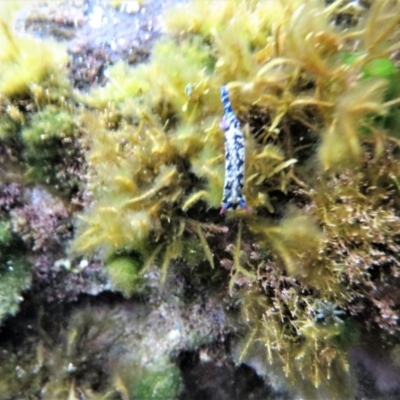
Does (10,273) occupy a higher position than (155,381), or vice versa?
(10,273)

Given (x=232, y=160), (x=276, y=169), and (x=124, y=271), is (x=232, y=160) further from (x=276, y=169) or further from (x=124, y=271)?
(x=124, y=271)

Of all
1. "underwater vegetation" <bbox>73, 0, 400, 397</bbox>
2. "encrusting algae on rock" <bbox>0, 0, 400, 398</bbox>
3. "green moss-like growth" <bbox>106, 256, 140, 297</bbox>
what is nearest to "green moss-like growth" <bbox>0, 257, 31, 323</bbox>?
"encrusting algae on rock" <bbox>0, 0, 400, 398</bbox>

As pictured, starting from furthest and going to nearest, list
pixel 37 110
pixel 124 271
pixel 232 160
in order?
pixel 37 110 < pixel 124 271 < pixel 232 160

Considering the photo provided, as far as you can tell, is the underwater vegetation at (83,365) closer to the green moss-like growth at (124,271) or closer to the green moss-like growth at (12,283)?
the green moss-like growth at (12,283)

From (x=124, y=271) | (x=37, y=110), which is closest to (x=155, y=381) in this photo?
(x=124, y=271)

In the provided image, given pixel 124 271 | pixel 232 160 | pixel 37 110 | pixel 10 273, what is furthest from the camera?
pixel 10 273
